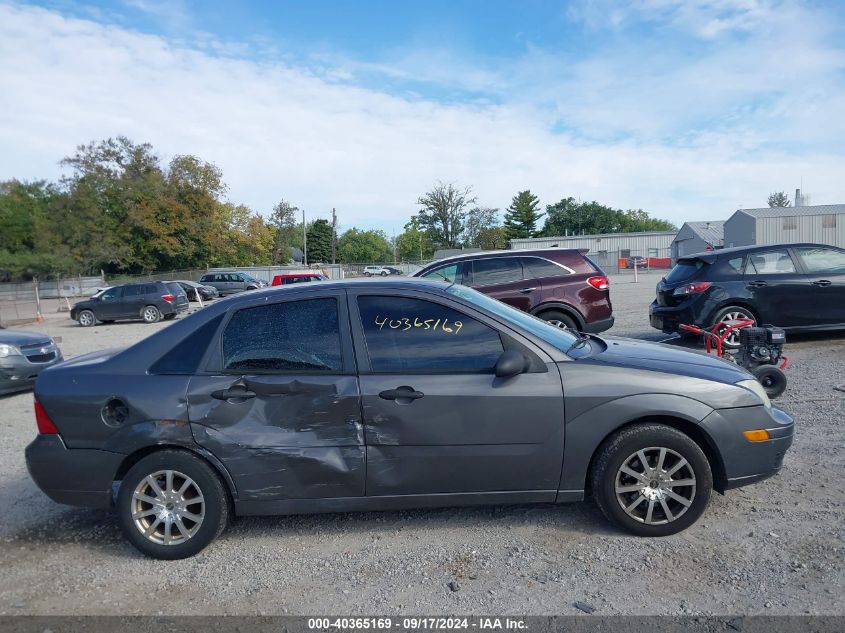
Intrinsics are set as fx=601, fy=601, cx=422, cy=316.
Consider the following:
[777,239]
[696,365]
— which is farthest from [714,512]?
[777,239]

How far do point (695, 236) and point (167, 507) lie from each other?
6575 centimetres

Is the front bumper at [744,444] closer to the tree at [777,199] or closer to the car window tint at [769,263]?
the car window tint at [769,263]

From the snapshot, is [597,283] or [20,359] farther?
[597,283]

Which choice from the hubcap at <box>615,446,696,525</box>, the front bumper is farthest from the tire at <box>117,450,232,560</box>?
the front bumper

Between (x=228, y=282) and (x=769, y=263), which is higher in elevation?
(x=769, y=263)

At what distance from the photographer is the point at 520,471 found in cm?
363

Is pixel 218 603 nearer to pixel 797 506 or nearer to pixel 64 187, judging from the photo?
pixel 797 506

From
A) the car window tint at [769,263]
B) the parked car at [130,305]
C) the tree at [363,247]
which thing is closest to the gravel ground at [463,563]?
the car window tint at [769,263]

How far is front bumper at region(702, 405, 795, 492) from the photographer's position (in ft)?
11.8

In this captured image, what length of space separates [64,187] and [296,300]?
205ft

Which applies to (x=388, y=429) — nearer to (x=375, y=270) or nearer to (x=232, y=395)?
(x=232, y=395)

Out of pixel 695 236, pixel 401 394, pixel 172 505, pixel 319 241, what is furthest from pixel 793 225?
pixel 319 241

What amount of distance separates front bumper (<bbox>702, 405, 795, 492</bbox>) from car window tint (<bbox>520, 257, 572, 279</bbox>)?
5630 mm

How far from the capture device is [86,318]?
2270 cm
